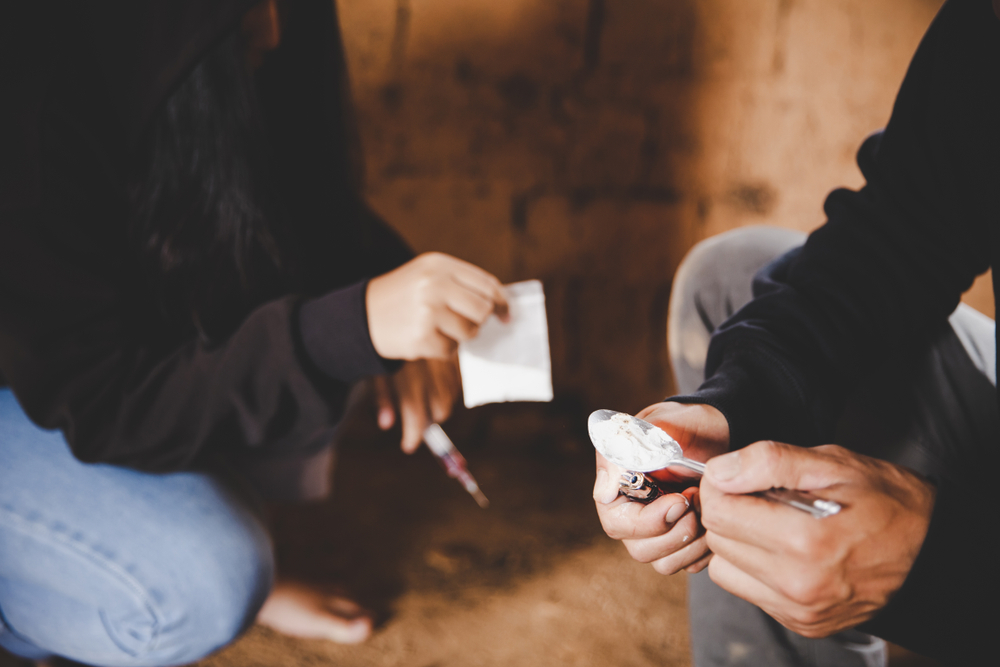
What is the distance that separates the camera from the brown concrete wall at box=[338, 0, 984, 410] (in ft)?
3.45

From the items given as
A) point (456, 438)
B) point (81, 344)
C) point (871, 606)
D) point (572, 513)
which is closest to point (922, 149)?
point (871, 606)

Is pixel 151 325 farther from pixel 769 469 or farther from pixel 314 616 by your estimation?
pixel 769 469

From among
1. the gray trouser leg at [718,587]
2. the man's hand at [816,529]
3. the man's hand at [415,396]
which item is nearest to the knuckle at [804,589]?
the man's hand at [816,529]

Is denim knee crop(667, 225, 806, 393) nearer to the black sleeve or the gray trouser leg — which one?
the gray trouser leg

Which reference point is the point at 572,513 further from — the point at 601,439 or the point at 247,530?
the point at 601,439

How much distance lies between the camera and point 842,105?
1.11m

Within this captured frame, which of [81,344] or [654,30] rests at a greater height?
[654,30]

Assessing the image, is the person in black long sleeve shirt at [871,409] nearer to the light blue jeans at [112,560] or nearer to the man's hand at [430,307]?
the man's hand at [430,307]

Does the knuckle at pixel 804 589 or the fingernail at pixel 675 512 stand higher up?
the fingernail at pixel 675 512

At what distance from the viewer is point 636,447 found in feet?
1.24

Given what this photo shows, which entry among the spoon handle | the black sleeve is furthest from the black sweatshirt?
the spoon handle

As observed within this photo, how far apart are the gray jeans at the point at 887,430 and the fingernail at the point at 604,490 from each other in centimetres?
26

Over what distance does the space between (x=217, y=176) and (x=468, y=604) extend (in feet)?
2.32

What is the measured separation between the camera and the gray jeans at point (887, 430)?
550 mm
